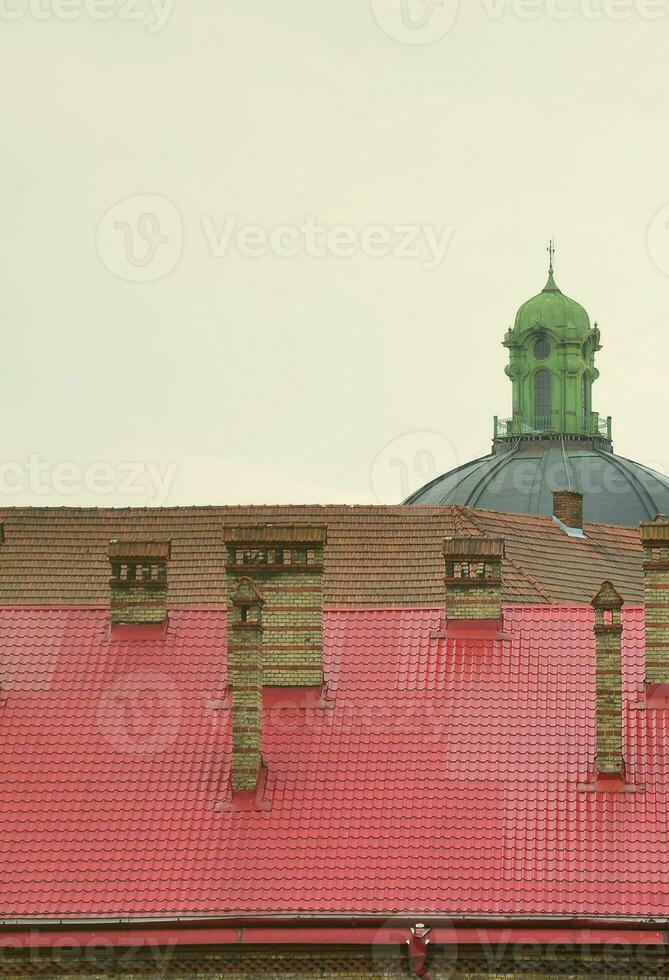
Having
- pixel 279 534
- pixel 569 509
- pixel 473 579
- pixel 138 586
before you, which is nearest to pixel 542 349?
pixel 569 509

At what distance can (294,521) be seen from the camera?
41.9 meters

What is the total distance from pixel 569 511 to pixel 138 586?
25.3 meters

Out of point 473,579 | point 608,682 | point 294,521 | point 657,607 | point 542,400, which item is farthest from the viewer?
point 542,400

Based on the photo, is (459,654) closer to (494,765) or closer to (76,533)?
(494,765)

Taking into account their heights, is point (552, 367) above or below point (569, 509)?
above

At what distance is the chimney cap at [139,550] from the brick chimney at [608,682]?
533 centimetres

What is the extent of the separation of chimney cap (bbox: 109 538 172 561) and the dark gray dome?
137 ft

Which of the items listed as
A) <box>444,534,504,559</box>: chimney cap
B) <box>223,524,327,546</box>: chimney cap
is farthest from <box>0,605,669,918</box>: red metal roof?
<box>223,524,327,546</box>: chimney cap

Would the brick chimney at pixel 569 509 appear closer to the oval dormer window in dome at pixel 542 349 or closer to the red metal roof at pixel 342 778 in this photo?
the red metal roof at pixel 342 778

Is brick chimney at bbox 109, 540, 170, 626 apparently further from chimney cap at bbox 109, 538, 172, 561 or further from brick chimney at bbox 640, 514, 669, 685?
brick chimney at bbox 640, 514, 669, 685

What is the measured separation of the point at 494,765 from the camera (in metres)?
25.0

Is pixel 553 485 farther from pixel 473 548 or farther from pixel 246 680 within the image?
pixel 246 680

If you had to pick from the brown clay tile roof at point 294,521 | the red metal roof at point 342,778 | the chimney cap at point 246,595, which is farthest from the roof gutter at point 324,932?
the brown clay tile roof at point 294,521

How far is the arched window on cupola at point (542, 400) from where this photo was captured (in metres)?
80.8
